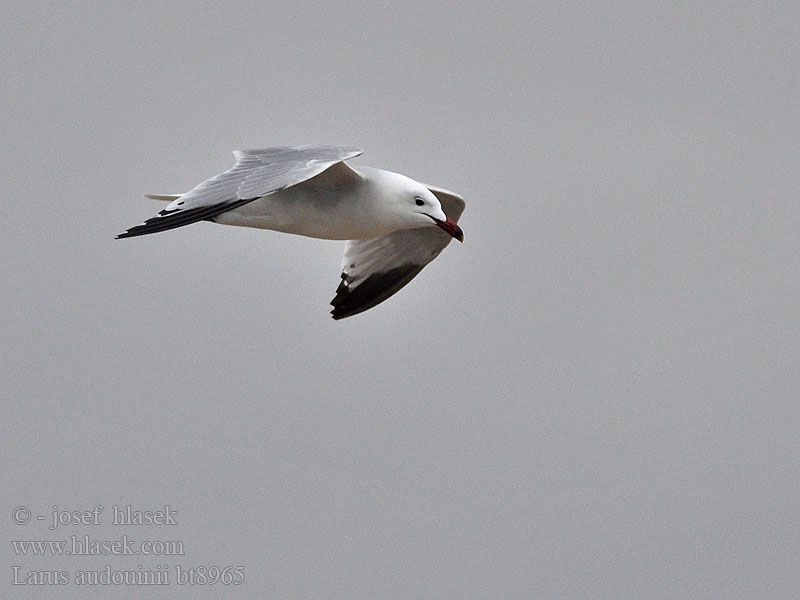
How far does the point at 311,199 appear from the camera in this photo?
11656 millimetres

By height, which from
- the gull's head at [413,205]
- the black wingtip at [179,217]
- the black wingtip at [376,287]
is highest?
the gull's head at [413,205]

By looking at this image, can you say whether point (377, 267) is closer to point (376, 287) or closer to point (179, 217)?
point (376, 287)

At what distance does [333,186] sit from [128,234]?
223 cm

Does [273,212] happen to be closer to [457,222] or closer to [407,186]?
[407,186]

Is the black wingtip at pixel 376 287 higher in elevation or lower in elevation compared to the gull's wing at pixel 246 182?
lower

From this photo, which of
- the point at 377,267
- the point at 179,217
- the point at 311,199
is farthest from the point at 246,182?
the point at 377,267

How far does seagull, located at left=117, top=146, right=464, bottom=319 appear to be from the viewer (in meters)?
10.4

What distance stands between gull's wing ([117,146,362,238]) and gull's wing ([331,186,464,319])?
8.41ft

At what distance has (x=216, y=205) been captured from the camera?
10422 millimetres

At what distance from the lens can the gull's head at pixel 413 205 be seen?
11781mm

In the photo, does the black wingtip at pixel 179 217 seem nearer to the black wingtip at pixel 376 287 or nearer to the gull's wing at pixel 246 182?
the gull's wing at pixel 246 182

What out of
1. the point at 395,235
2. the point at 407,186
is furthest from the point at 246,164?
the point at 395,235

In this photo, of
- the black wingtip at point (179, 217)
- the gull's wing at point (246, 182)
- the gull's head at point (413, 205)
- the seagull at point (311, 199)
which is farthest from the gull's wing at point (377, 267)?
the black wingtip at point (179, 217)

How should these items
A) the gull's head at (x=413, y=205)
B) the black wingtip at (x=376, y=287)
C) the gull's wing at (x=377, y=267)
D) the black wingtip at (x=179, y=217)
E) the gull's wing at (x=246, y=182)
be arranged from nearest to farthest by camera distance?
1. the black wingtip at (x=179, y=217)
2. the gull's wing at (x=246, y=182)
3. the gull's head at (x=413, y=205)
4. the gull's wing at (x=377, y=267)
5. the black wingtip at (x=376, y=287)
